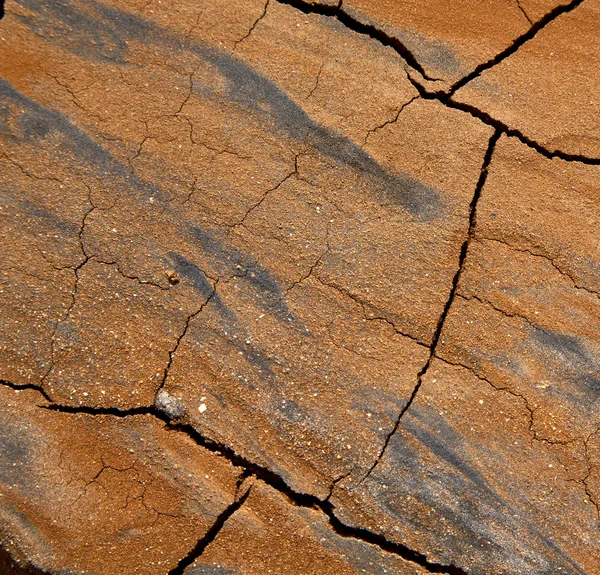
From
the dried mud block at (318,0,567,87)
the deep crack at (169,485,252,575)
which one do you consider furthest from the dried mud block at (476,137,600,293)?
the deep crack at (169,485,252,575)

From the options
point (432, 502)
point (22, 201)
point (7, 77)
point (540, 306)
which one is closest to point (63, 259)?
point (22, 201)

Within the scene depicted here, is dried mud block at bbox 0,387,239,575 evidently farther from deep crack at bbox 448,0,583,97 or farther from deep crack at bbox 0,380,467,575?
deep crack at bbox 448,0,583,97

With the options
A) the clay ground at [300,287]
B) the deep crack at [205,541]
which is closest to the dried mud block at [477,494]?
the clay ground at [300,287]

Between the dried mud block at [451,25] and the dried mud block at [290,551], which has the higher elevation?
the dried mud block at [451,25]

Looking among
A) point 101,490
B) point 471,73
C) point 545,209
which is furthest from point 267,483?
point 471,73

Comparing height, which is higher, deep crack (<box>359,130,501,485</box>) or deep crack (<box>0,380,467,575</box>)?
deep crack (<box>359,130,501,485</box>)

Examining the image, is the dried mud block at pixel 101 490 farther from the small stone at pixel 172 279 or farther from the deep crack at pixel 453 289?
the deep crack at pixel 453 289
